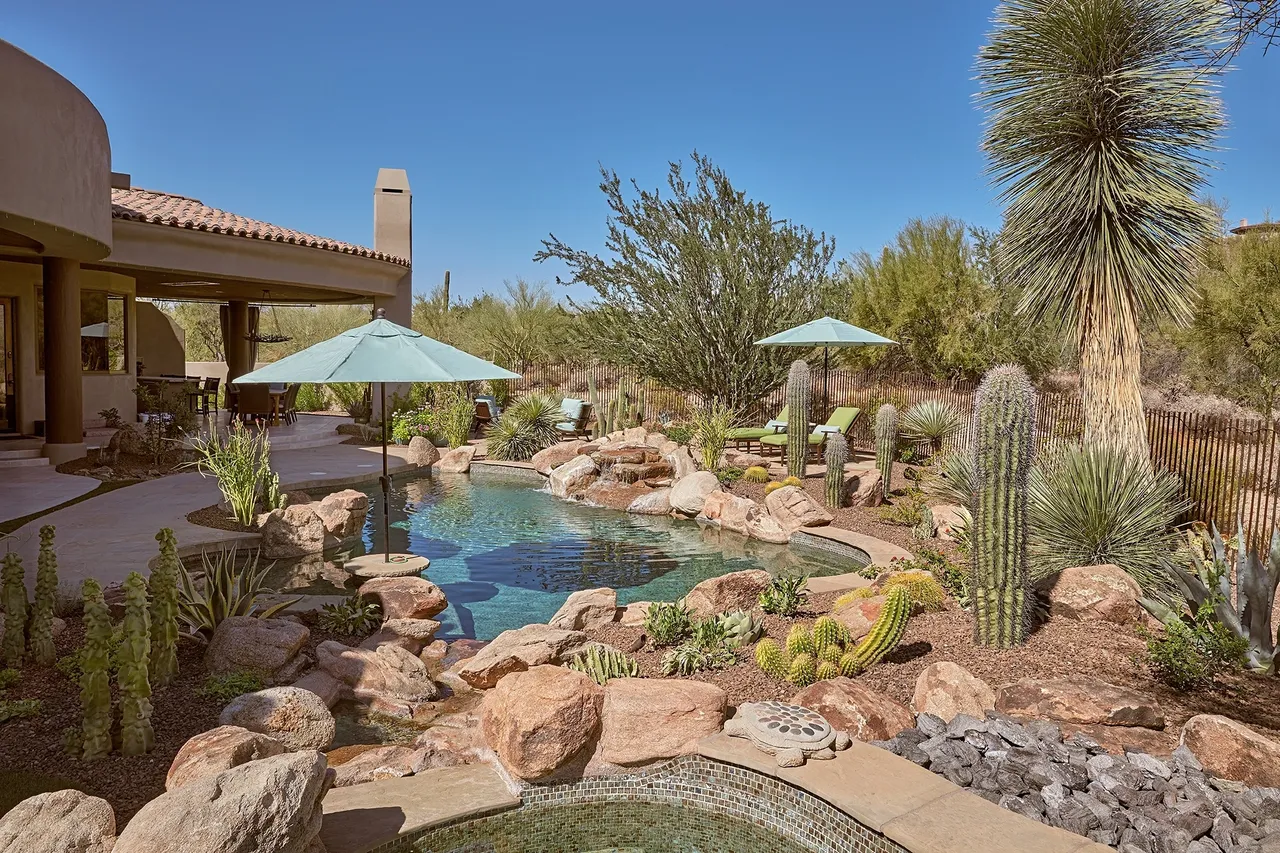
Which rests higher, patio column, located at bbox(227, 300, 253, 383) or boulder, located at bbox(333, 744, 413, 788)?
patio column, located at bbox(227, 300, 253, 383)

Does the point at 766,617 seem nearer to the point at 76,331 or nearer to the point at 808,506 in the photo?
the point at 808,506

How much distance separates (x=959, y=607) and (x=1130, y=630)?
114cm

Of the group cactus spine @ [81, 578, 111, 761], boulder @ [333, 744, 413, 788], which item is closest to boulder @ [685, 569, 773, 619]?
boulder @ [333, 744, 413, 788]

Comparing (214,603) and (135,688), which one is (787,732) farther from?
(214,603)

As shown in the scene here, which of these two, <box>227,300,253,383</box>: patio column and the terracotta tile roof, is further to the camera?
<box>227,300,253,383</box>: patio column

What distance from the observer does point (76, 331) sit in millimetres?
12625

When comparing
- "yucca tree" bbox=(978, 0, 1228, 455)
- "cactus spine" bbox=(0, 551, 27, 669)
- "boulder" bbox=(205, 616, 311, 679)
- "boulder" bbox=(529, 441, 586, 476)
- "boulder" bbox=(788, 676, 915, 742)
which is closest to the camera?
"boulder" bbox=(788, 676, 915, 742)

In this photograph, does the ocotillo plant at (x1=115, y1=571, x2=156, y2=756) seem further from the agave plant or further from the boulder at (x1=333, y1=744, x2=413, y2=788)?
the agave plant

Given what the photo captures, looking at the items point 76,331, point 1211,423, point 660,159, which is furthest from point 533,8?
point 1211,423

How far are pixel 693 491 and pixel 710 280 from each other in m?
7.75

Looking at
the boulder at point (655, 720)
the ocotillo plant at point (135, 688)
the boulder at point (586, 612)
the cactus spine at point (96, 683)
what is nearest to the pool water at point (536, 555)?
the boulder at point (586, 612)

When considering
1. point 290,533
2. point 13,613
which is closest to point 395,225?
point 290,533

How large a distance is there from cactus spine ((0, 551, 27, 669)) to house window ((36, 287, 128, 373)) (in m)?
13.3

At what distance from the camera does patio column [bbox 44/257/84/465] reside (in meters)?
12.3
